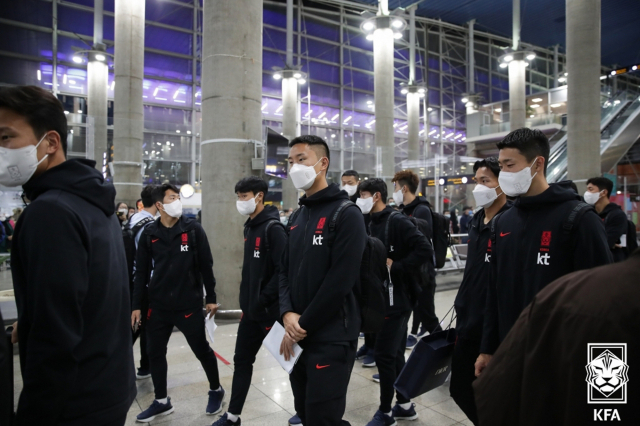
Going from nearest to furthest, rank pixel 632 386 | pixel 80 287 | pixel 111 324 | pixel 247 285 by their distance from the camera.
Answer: pixel 632 386 → pixel 80 287 → pixel 111 324 → pixel 247 285

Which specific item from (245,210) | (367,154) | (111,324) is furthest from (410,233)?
(367,154)

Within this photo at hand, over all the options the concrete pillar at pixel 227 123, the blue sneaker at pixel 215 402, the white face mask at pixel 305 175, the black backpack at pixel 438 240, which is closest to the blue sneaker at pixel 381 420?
the blue sneaker at pixel 215 402

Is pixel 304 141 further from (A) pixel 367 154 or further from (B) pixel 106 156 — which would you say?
(A) pixel 367 154

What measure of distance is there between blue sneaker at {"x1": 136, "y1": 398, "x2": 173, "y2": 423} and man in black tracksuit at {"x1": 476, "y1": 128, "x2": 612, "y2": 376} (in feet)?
8.92

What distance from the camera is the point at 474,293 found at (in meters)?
2.92

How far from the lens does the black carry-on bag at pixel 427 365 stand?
9.21ft

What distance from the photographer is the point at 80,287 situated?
1535 mm

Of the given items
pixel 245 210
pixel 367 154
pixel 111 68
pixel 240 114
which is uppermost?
pixel 111 68

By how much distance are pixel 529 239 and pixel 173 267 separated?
2.88 meters

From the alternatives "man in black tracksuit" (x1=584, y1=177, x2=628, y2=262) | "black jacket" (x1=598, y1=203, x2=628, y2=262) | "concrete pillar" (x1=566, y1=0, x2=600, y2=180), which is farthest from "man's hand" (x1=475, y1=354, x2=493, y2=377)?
"concrete pillar" (x1=566, y1=0, x2=600, y2=180)

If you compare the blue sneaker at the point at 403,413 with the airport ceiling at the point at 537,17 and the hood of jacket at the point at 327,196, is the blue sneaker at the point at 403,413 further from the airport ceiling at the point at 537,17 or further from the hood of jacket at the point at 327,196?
the airport ceiling at the point at 537,17

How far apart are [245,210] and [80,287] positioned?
243 cm

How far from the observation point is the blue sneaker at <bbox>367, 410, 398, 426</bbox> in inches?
136

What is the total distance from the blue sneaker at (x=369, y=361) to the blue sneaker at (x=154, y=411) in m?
2.22
